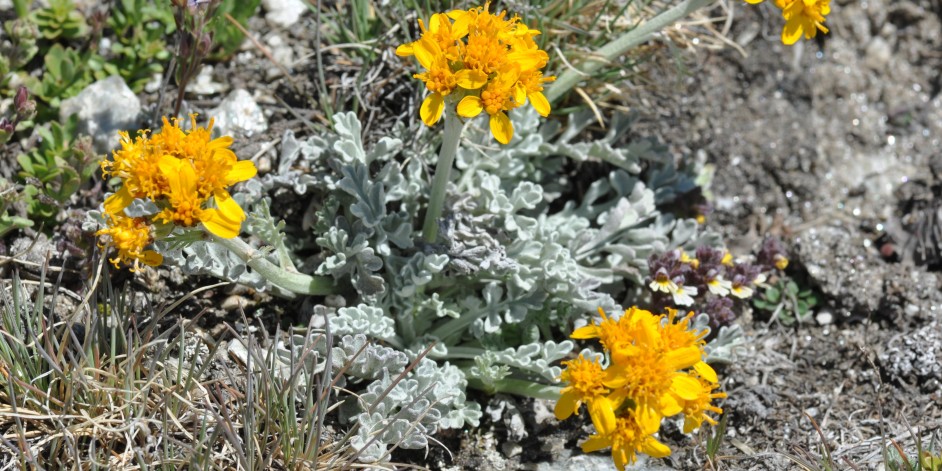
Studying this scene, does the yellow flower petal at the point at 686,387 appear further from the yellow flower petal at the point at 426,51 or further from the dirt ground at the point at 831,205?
the yellow flower petal at the point at 426,51

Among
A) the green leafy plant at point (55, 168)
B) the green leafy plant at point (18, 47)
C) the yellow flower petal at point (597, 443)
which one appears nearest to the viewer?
the yellow flower petal at point (597, 443)

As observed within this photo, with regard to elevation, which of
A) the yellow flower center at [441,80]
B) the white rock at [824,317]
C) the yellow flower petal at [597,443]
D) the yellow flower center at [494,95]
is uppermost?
the yellow flower center at [441,80]

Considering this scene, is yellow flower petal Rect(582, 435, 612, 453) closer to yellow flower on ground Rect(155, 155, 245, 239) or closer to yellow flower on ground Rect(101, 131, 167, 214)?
yellow flower on ground Rect(155, 155, 245, 239)

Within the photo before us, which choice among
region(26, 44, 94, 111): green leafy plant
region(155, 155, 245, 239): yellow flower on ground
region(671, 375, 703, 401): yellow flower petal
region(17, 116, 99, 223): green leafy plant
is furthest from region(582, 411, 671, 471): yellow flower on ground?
region(26, 44, 94, 111): green leafy plant

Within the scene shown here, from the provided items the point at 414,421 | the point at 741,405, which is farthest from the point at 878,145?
the point at 414,421

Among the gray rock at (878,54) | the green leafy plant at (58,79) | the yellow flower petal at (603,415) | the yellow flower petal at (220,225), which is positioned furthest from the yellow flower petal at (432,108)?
the gray rock at (878,54)

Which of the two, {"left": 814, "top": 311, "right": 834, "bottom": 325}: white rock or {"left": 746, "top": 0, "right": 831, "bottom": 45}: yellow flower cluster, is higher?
{"left": 746, "top": 0, "right": 831, "bottom": 45}: yellow flower cluster

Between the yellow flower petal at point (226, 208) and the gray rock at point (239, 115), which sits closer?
the yellow flower petal at point (226, 208)
